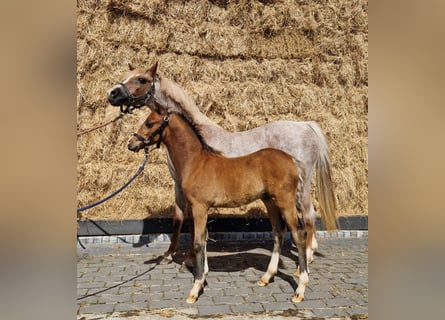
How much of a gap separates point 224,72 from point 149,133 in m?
2.93

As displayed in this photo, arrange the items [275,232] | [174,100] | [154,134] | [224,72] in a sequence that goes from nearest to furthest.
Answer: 1. [154,134]
2. [275,232]
3. [174,100]
4. [224,72]

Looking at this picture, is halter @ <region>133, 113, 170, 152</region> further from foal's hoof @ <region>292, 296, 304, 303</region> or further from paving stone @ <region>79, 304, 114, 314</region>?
foal's hoof @ <region>292, 296, 304, 303</region>

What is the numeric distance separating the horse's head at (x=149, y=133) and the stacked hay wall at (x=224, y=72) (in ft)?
7.45

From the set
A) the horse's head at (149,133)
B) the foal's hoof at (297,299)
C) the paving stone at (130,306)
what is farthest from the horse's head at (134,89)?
the foal's hoof at (297,299)

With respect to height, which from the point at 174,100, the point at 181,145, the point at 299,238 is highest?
the point at 174,100

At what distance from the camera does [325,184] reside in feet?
15.4

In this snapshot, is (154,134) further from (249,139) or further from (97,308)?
(97,308)

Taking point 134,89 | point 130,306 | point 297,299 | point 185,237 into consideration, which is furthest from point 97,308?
point 185,237

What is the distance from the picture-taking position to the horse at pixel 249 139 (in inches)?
162

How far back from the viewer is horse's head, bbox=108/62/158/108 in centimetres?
388

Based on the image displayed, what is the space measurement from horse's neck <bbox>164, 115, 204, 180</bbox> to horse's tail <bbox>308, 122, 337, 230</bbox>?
1.93 m

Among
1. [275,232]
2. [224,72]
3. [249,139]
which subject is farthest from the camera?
[224,72]

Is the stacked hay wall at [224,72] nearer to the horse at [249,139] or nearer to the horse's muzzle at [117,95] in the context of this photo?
the horse at [249,139]
